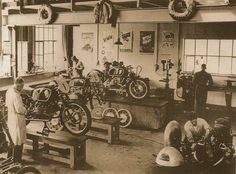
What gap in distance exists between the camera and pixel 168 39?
1143 centimetres

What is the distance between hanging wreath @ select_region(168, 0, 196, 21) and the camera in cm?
612

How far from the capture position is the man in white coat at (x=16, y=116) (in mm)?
5262

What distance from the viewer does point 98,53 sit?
13117 mm

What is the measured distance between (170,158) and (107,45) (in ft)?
24.9

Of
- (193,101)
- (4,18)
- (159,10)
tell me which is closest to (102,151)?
(159,10)

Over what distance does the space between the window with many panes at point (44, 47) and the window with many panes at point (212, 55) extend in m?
5.21

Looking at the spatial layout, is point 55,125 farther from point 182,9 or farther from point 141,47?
point 141,47

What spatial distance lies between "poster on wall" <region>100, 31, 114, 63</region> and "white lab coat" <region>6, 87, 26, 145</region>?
769cm

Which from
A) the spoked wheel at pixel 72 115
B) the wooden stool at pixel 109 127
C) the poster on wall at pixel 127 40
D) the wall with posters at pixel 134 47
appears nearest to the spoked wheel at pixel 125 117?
the wooden stool at pixel 109 127

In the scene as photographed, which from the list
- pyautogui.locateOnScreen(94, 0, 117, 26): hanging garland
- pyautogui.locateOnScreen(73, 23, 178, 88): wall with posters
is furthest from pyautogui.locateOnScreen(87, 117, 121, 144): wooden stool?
pyautogui.locateOnScreen(73, 23, 178, 88): wall with posters

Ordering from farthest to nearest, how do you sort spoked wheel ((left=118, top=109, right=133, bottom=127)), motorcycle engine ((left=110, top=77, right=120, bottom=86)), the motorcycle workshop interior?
1. motorcycle engine ((left=110, top=77, right=120, bottom=86))
2. spoked wheel ((left=118, top=109, right=133, bottom=127))
3. the motorcycle workshop interior

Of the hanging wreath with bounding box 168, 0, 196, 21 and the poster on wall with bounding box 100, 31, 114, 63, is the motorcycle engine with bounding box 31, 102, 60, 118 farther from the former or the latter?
the poster on wall with bounding box 100, 31, 114, 63

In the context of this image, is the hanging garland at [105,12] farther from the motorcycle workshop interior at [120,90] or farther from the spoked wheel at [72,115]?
the spoked wheel at [72,115]

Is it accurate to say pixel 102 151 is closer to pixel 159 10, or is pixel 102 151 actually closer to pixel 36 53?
pixel 159 10
